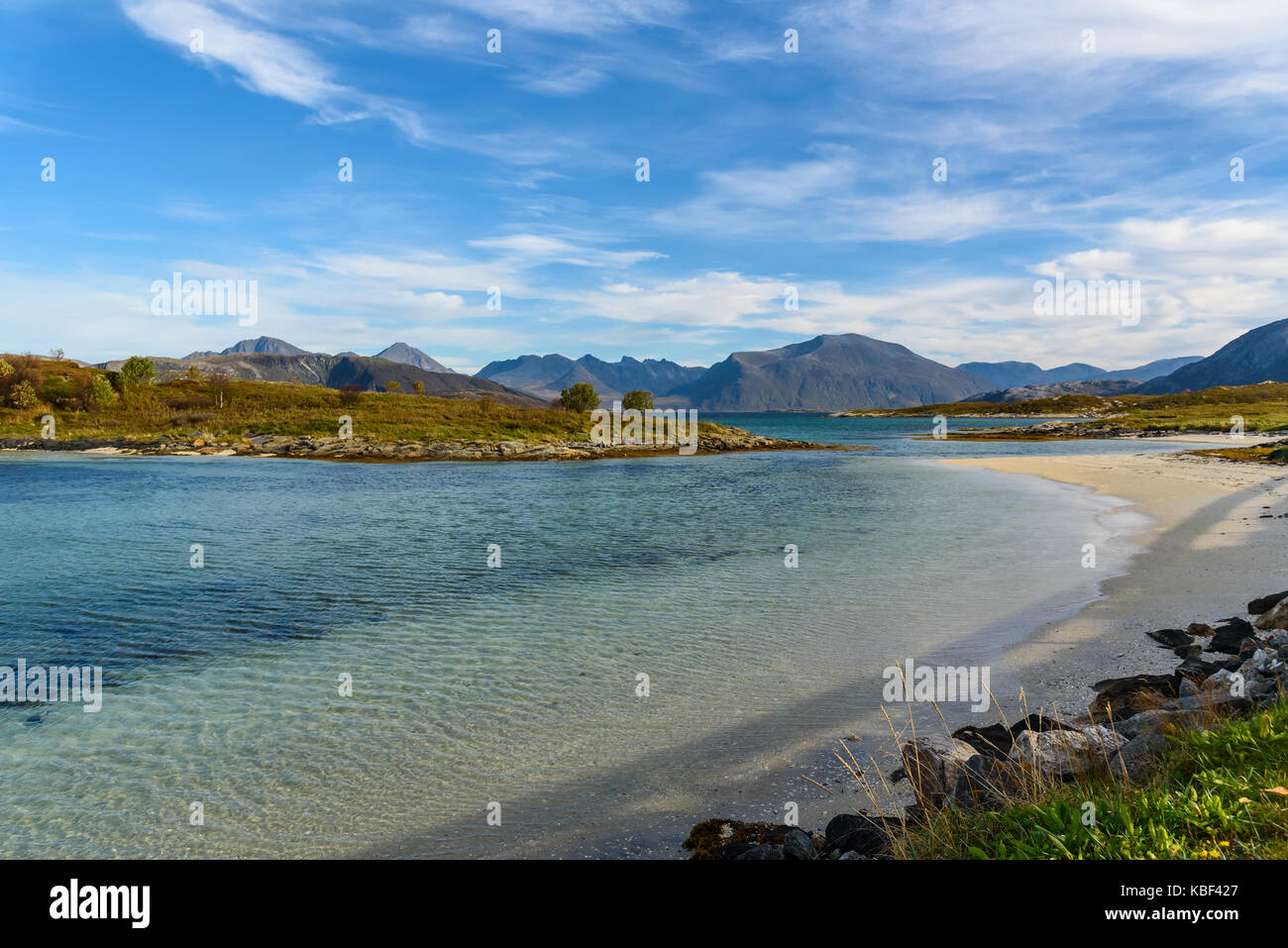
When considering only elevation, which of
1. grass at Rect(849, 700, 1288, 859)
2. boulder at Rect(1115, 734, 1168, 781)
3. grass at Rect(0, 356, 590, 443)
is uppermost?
grass at Rect(0, 356, 590, 443)

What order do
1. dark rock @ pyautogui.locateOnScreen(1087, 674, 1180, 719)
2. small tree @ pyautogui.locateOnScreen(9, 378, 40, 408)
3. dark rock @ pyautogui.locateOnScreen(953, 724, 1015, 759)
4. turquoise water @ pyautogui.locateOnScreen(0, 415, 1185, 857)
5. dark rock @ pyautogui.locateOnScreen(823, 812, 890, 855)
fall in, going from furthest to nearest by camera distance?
small tree @ pyautogui.locateOnScreen(9, 378, 40, 408), dark rock @ pyautogui.locateOnScreen(1087, 674, 1180, 719), dark rock @ pyautogui.locateOnScreen(953, 724, 1015, 759), turquoise water @ pyautogui.locateOnScreen(0, 415, 1185, 857), dark rock @ pyautogui.locateOnScreen(823, 812, 890, 855)

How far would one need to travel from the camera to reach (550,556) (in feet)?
85.7

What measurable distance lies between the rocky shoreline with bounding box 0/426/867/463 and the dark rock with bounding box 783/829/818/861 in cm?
8057

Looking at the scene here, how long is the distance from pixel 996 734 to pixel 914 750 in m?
1.87

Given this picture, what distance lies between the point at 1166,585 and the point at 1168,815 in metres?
17.4

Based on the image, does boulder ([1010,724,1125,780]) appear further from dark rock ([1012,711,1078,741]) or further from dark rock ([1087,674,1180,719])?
dark rock ([1087,674,1180,719])

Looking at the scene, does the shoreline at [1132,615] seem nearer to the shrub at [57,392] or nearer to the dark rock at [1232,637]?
the dark rock at [1232,637]

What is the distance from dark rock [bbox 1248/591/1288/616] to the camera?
49.1 feet

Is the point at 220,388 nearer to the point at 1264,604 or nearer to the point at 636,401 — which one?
the point at 636,401

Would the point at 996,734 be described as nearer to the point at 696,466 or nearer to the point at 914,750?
the point at 914,750

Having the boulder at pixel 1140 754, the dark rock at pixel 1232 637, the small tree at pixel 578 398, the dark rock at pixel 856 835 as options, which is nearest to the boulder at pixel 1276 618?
the dark rock at pixel 1232 637

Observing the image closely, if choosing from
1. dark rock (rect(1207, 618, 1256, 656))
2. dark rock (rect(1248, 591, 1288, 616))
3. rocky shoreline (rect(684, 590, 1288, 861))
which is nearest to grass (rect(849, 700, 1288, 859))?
rocky shoreline (rect(684, 590, 1288, 861))

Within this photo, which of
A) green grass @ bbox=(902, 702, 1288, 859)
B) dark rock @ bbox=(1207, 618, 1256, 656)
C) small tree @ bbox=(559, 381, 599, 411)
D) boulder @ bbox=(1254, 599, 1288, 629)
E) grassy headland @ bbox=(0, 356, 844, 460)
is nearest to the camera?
green grass @ bbox=(902, 702, 1288, 859)
